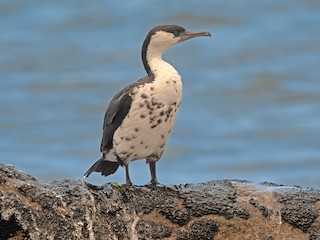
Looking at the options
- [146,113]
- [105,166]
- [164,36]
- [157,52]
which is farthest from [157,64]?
[105,166]

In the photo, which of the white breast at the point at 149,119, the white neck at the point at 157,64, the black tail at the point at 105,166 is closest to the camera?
the white breast at the point at 149,119

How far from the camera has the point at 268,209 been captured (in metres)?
6.76

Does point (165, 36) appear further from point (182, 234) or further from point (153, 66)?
point (182, 234)

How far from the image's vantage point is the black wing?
7164 millimetres

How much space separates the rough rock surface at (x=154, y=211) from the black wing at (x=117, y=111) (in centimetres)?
53

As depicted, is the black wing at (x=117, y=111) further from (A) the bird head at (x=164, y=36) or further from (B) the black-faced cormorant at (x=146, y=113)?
(A) the bird head at (x=164, y=36)

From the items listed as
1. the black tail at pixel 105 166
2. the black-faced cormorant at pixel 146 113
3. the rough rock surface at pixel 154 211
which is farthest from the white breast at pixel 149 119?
the rough rock surface at pixel 154 211

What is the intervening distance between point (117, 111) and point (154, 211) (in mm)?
807

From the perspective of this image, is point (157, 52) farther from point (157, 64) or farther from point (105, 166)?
point (105, 166)

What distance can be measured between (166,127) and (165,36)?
615 mm

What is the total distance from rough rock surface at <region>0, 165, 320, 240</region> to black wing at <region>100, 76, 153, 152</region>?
0.53 meters

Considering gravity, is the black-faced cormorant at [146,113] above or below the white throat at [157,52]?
below

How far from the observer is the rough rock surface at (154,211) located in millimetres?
6195

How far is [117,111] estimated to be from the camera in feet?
23.6
